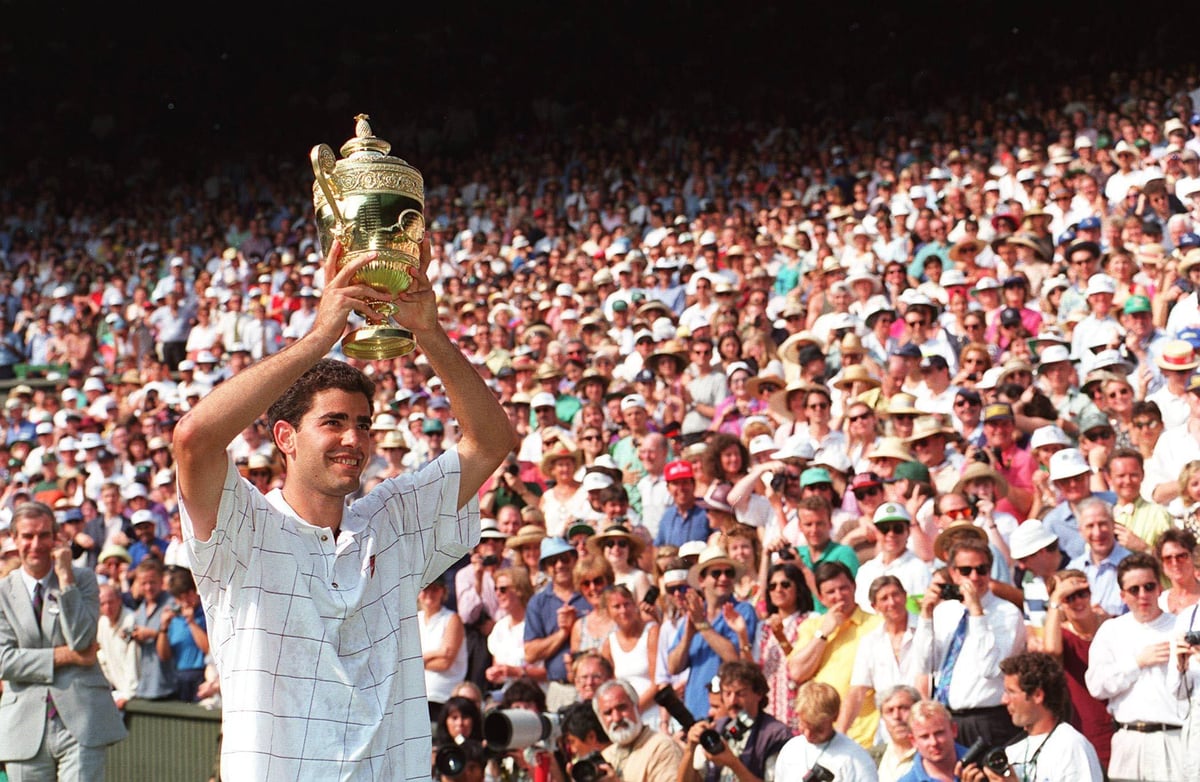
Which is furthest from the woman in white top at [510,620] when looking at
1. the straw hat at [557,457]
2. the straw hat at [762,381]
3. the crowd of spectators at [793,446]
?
the straw hat at [762,381]

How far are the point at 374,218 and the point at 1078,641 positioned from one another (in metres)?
4.31

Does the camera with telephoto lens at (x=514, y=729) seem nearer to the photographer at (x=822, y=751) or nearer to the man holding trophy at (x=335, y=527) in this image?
the photographer at (x=822, y=751)

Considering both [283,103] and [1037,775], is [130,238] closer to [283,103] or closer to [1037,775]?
[283,103]

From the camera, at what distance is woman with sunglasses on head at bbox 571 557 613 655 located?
28.6ft

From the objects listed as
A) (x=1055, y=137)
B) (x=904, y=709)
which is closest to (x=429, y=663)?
(x=904, y=709)

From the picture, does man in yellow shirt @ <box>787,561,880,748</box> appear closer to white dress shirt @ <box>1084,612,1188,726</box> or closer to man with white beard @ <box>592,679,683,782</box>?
man with white beard @ <box>592,679,683,782</box>

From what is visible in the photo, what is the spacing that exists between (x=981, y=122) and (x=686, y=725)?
1157 centimetres

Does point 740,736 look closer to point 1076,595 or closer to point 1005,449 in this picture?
point 1076,595

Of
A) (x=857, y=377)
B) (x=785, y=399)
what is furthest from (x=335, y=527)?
(x=857, y=377)

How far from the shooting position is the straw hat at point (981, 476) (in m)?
8.61

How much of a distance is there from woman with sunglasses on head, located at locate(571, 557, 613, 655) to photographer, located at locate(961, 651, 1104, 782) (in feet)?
9.07

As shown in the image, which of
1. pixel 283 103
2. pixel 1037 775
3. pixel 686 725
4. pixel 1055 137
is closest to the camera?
pixel 1037 775

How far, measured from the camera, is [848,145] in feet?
63.0

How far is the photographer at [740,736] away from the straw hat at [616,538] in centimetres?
191
